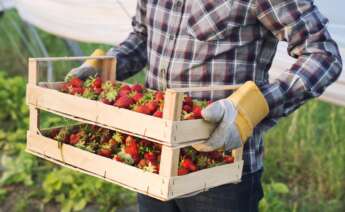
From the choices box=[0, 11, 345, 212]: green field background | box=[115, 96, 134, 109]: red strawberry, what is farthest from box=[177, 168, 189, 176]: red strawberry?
box=[0, 11, 345, 212]: green field background

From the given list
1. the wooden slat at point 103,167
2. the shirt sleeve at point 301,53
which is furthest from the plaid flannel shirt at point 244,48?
the wooden slat at point 103,167

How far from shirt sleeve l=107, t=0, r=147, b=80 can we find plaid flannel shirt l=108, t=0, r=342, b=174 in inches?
4.5

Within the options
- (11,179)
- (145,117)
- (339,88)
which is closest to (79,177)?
(11,179)

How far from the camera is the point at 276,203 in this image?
375 cm

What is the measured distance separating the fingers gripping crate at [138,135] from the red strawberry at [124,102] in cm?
3

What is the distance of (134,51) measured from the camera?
2.47 metres

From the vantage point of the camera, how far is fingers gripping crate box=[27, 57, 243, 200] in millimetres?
1808

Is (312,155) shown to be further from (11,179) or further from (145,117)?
(145,117)

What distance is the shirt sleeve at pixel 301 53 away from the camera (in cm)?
193

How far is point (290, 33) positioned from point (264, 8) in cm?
9

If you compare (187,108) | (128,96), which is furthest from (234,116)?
(128,96)

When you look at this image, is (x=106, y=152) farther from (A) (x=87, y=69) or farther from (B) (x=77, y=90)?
(A) (x=87, y=69)

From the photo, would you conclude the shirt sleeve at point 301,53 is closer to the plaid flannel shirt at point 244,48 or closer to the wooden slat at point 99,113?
the plaid flannel shirt at point 244,48

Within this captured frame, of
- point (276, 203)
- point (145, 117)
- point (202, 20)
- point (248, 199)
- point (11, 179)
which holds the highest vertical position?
point (202, 20)
